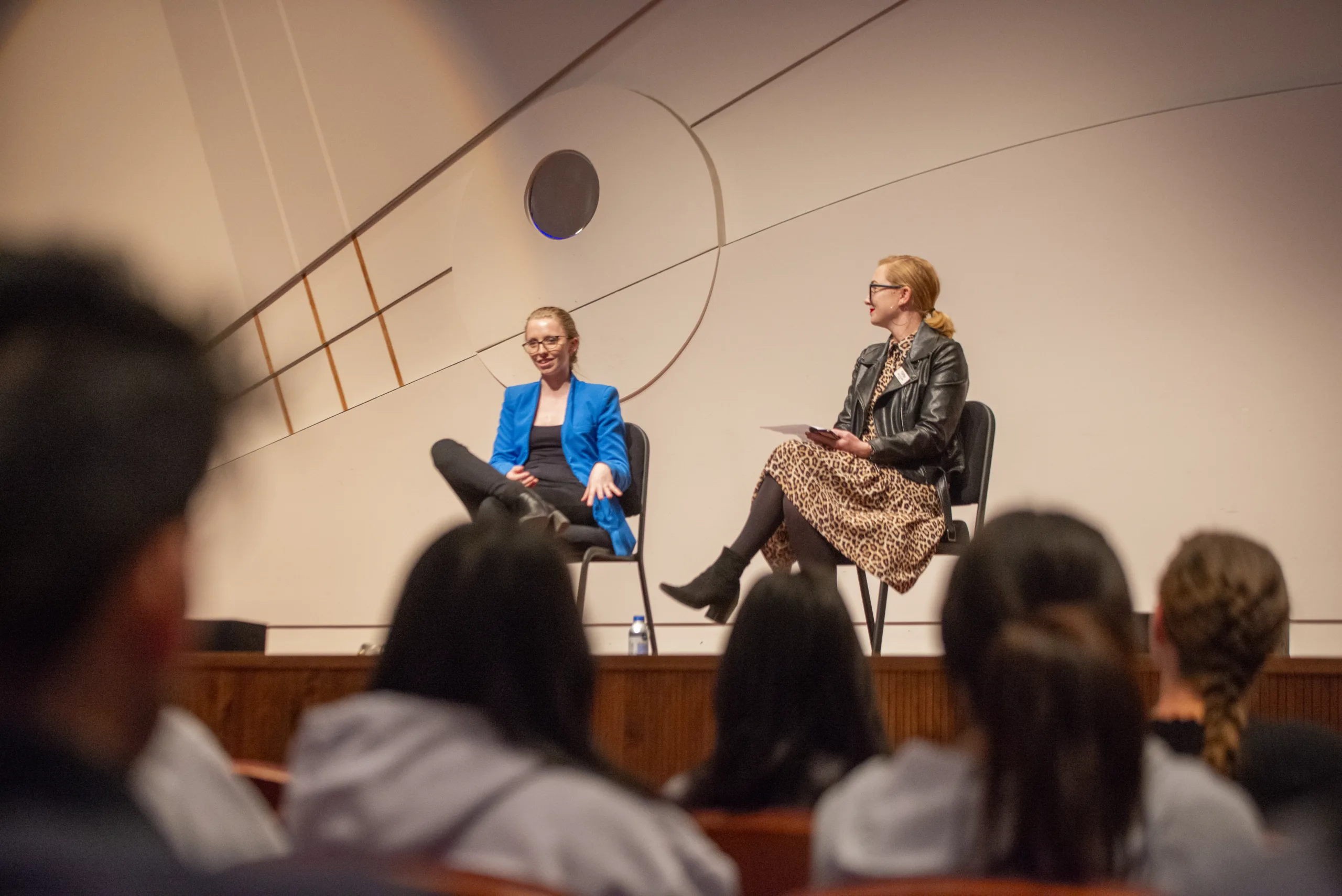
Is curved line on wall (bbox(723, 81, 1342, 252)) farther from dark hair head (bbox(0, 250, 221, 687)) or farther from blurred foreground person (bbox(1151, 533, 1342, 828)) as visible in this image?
dark hair head (bbox(0, 250, 221, 687))

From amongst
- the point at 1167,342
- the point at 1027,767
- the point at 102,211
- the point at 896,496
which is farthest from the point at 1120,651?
the point at 102,211

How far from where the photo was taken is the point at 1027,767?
829 mm

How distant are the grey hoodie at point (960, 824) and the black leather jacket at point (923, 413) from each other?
2063 millimetres

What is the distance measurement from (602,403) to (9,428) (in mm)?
3152

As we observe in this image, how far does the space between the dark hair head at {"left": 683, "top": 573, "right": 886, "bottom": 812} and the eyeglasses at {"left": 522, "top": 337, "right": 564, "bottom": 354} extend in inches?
89.2

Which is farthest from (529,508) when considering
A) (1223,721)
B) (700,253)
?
(1223,721)

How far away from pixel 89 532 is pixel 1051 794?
66 centimetres

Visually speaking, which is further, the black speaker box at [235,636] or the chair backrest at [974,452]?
the black speaker box at [235,636]

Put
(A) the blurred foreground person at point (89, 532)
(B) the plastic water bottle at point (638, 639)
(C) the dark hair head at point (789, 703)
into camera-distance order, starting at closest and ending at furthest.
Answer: (A) the blurred foreground person at point (89, 532)
(C) the dark hair head at point (789, 703)
(B) the plastic water bottle at point (638, 639)

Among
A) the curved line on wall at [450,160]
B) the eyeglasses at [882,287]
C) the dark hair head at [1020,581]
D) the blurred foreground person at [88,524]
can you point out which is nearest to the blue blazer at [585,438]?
the eyeglasses at [882,287]

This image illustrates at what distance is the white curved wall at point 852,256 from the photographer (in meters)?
3.56

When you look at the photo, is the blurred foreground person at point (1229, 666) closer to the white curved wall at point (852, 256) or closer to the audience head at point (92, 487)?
the audience head at point (92, 487)

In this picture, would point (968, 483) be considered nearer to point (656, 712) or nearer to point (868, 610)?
point (868, 610)

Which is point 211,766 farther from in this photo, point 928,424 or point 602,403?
point 602,403
